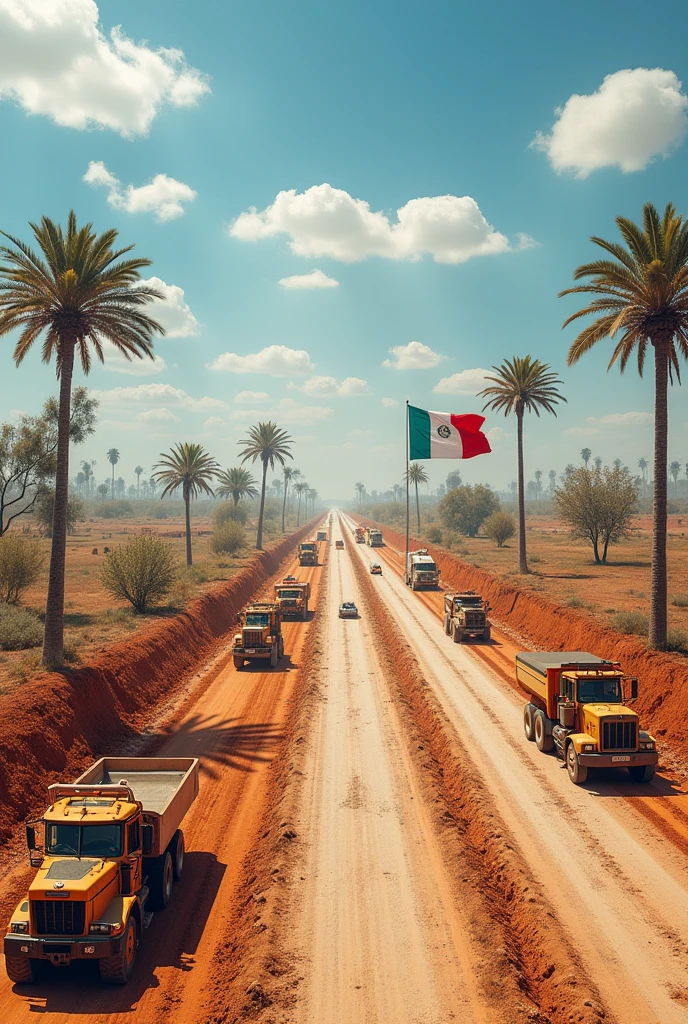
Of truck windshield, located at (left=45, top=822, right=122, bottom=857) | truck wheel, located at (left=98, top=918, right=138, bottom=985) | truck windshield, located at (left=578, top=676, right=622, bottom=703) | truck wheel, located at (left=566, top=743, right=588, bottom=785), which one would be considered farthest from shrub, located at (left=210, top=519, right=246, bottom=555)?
truck wheel, located at (left=98, top=918, right=138, bottom=985)

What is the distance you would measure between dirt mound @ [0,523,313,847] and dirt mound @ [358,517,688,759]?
18445 mm

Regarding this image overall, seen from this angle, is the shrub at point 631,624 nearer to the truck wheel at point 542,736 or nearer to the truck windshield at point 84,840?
the truck wheel at point 542,736

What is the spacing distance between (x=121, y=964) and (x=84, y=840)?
196cm

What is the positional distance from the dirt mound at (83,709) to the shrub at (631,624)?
2066 cm

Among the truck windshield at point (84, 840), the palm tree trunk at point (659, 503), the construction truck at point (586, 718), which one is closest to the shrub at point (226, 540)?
the palm tree trunk at point (659, 503)

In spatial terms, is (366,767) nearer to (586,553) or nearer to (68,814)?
(68,814)

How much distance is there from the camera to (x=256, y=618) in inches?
1256

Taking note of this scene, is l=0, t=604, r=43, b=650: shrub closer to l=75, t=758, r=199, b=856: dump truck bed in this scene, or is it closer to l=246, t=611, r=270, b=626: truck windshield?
l=246, t=611, r=270, b=626: truck windshield

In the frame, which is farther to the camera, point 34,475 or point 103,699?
point 34,475

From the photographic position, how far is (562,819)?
15.2m

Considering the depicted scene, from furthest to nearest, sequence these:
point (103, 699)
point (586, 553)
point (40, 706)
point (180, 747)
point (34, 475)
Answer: point (586, 553), point (34, 475), point (103, 699), point (180, 747), point (40, 706)

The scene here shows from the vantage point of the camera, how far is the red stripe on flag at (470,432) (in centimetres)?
4091

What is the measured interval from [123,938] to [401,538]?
98.0 meters

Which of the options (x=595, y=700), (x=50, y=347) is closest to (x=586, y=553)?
(x=595, y=700)
